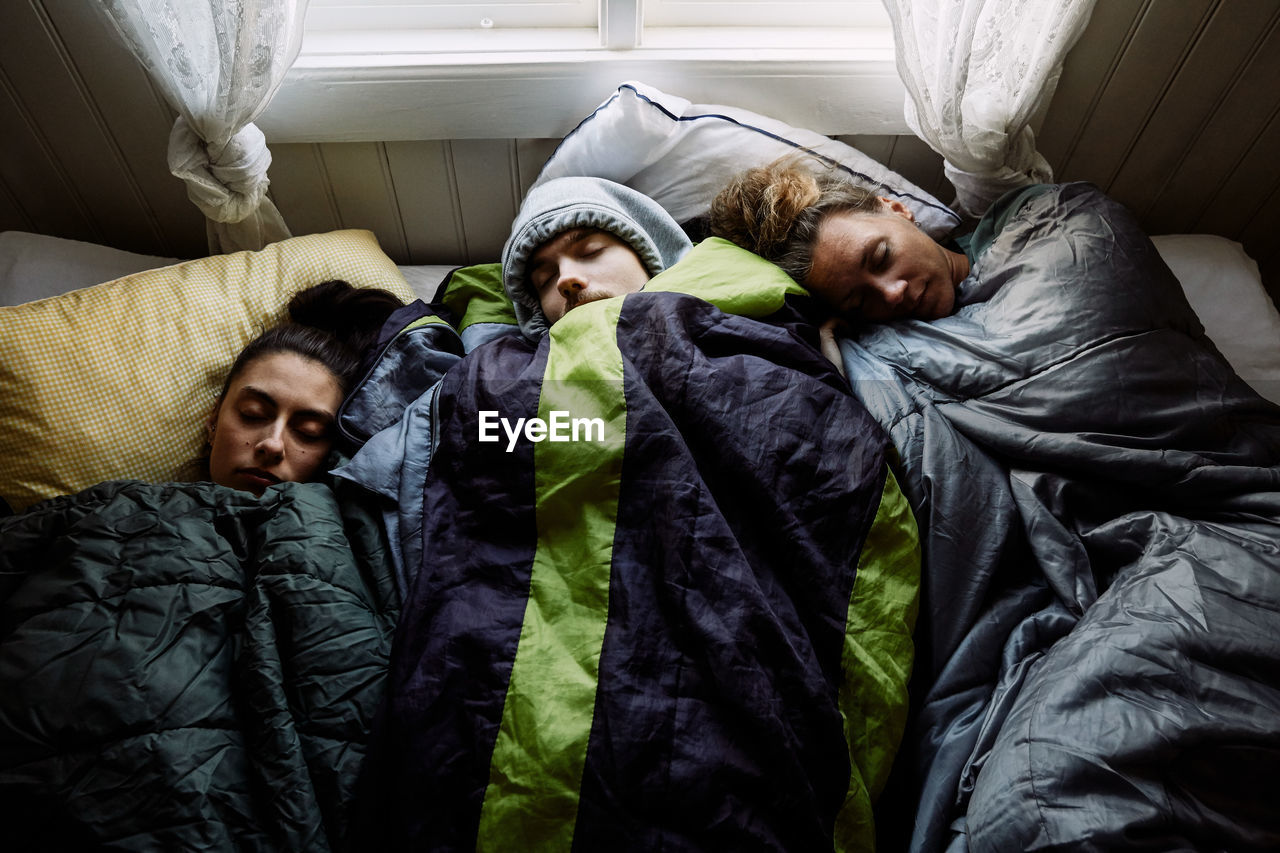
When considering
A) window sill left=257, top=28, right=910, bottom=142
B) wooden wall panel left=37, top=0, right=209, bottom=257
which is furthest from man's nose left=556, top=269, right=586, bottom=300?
wooden wall panel left=37, top=0, right=209, bottom=257

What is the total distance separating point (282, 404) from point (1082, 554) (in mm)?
1083

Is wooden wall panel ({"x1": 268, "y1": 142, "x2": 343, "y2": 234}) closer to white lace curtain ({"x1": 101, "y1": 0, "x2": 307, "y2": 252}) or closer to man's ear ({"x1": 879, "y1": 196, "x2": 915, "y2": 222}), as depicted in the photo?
white lace curtain ({"x1": 101, "y1": 0, "x2": 307, "y2": 252})

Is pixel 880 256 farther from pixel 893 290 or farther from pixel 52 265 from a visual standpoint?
pixel 52 265

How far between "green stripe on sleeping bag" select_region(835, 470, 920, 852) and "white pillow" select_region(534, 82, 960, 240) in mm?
691

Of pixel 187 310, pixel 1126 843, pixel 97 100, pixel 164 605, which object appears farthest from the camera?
pixel 97 100

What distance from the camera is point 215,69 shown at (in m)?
1.04

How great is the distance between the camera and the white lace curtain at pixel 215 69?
3.32 feet

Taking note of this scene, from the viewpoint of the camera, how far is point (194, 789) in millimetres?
635

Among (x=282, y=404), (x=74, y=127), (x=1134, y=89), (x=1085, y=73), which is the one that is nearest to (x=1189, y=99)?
(x=1134, y=89)

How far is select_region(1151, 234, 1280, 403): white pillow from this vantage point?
4.08 ft

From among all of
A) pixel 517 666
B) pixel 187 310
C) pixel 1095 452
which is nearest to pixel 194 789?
pixel 517 666

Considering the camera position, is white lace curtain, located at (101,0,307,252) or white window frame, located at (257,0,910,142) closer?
white lace curtain, located at (101,0,307,252)

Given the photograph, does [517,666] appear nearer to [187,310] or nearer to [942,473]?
[942,473]

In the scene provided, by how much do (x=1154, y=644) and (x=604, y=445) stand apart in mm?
592
